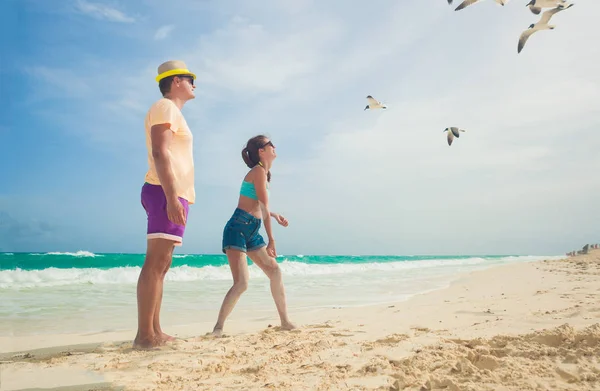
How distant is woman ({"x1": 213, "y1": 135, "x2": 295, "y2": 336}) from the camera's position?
428 cm

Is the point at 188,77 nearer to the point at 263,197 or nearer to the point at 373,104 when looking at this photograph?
the point at 263,197

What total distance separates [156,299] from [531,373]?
268 cm

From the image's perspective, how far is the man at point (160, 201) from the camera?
132 inches

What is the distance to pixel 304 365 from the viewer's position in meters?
2.75

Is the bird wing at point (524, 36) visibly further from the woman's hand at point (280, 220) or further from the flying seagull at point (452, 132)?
the woman's hand at point (280, 220)

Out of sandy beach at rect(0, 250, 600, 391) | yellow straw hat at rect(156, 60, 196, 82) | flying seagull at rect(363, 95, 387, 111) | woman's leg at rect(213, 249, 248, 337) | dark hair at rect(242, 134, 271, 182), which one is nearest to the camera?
sandy beach at rect(0, 250, 600, 391)

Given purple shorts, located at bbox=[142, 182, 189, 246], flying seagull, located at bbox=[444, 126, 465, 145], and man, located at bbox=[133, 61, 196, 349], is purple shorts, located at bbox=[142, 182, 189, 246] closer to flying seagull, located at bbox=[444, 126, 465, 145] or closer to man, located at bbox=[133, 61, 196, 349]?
man, located at bbox=[133, 61, 196, 349]

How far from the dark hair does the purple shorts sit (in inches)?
47.1

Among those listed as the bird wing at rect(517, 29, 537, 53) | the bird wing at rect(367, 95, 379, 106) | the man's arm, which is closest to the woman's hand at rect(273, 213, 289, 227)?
the man's arm

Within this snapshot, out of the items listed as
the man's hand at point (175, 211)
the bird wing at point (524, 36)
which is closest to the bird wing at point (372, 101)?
the bird wing at point (524, 36)

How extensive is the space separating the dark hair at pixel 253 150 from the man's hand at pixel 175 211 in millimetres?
1310

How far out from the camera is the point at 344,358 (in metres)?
2.88

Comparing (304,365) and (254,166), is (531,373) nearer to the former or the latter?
(304,365)

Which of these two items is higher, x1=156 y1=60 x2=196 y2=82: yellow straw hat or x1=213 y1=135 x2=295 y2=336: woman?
x1=156 y1=60 x2=196 y2=82: yellow straw hat
